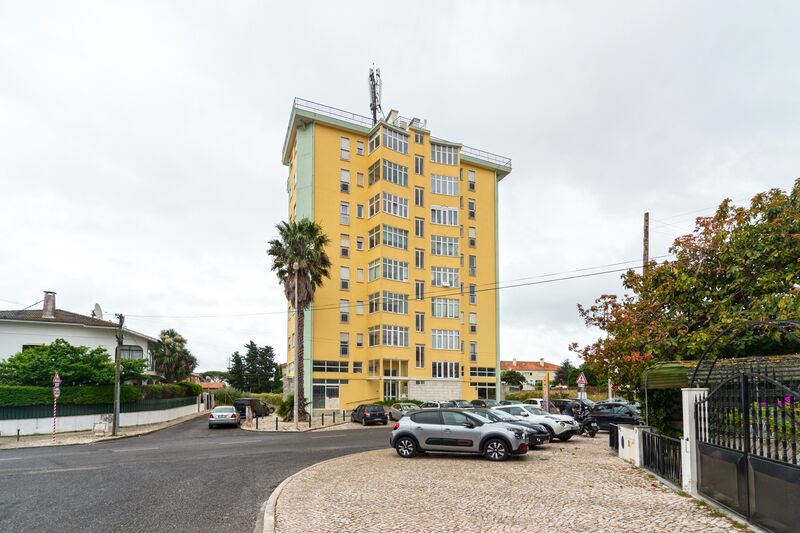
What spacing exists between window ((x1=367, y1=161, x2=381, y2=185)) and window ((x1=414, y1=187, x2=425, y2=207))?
3869mm

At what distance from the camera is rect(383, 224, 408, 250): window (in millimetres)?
50725

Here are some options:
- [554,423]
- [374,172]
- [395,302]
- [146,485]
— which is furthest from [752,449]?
[374,172]

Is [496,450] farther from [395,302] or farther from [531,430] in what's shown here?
[395,302]

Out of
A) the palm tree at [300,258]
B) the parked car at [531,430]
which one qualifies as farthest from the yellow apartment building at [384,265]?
the parked car at [531,430]

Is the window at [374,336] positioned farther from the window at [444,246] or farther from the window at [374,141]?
the window at [374,141]

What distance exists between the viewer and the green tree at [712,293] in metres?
16.9

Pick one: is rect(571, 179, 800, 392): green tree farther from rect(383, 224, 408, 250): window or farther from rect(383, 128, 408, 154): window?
rect(383, 128, 408, 154): window

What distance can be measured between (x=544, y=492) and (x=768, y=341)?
9.17 meters

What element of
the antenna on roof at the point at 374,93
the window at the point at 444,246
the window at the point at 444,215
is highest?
the antenna on roof at the point at 374,93

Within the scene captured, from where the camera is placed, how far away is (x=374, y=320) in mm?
50656

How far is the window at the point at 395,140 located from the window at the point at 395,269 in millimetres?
10028

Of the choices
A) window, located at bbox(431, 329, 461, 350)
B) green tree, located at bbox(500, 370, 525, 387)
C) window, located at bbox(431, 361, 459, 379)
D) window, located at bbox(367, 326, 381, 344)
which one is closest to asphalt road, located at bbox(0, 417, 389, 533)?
window, located at bbox(367, 326, 381, 344)

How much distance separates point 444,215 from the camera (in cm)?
5591

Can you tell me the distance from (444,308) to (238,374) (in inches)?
2240
